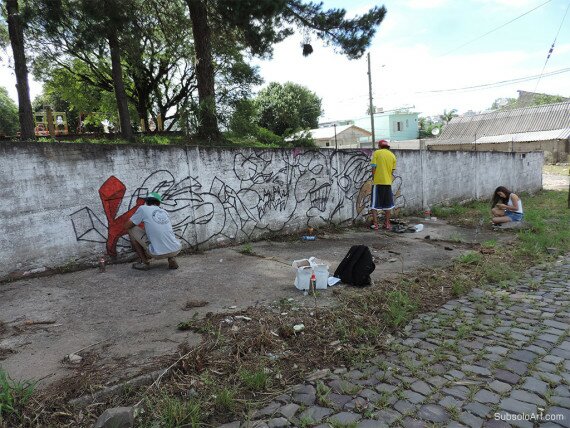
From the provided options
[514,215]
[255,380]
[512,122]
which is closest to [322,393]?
[255,380]

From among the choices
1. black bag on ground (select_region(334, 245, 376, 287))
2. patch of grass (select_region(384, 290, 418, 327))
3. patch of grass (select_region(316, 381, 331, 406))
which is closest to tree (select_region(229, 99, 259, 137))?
black bag on ground (select_region(334, 245, 376, 287))

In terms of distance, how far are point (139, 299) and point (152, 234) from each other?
1170 millimetres

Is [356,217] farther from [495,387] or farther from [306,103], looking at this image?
[306,103]

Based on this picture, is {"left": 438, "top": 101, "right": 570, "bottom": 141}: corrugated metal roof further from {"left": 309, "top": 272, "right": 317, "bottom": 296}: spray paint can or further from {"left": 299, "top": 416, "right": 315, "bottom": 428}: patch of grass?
{"left": 299, "top": 416, "right": 315, "bottom": 428}: patch of grass

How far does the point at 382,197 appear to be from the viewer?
8.48 metres

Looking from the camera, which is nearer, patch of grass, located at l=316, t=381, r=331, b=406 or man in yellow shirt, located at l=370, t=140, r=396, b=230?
patch of grass, located at l=316, t=381, r=331, b=406

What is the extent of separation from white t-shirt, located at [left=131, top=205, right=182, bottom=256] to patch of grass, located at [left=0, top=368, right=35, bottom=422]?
2.83 meters

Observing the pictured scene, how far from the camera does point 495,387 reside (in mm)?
2738

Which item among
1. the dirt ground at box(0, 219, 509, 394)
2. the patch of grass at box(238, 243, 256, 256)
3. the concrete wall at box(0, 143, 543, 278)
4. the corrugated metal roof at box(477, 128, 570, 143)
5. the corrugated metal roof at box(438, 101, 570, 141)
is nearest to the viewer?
the dirt ground at box(0, 219, 509, 394)

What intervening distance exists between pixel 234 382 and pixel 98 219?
377cm

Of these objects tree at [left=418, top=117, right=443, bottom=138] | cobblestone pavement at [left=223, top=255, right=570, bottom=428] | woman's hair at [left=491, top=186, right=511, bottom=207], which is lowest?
cobblestone pavement at [left=223, top=255, right=570, bottom=428]

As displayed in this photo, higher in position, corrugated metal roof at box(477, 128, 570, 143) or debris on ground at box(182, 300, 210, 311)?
corrugated metal roof at box(477, 128, 570, 143)

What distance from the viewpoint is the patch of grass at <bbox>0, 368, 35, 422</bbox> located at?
2.31m

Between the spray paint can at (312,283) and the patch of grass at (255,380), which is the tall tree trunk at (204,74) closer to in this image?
the spray paint can at (312,283)
